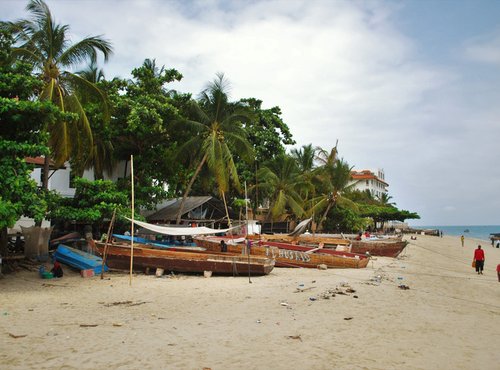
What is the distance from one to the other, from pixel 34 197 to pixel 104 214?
19.6ft

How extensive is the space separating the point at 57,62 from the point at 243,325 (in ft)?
44.3

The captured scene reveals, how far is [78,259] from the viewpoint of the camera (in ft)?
55.0

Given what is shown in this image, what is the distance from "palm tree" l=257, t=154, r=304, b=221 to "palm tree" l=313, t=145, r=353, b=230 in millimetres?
2519

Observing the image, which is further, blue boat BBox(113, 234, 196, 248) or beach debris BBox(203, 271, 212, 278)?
blue boat BBox(113, 234, 196, 248)

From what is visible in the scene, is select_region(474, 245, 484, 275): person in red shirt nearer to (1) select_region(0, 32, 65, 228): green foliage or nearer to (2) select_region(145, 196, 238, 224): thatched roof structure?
(2) select_region(145, 196, 238, 224): thatched roof structure

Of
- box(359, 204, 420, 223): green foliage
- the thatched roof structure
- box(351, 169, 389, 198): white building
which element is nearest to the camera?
the thatched roof structure

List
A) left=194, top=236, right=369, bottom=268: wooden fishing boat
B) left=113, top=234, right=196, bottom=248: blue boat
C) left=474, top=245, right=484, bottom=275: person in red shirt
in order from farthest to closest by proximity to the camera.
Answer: left=194, top=236, right=369, bottom=268: wooden fishing boat < left=474, top=245, right=484, bottom=275: person in red shirt < left=113, top=234, right=196, bottom=248: blue boat

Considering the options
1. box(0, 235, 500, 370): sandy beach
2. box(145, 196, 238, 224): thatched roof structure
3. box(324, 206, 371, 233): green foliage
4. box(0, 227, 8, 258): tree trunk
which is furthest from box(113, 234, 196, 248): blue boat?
box(324, 206, 371, 233): green foliage

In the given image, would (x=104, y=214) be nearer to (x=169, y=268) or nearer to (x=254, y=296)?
(x=169, y=268)

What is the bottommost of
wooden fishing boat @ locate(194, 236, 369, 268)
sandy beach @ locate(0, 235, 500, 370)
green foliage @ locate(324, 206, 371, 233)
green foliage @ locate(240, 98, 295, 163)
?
sandy beach @ locate(0, 235, 500, 370)

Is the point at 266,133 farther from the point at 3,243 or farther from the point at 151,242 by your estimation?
the point at 3,243

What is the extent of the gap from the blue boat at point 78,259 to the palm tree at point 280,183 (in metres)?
17.8

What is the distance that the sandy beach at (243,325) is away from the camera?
6.81 m

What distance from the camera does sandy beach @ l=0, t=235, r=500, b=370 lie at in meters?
6.81
